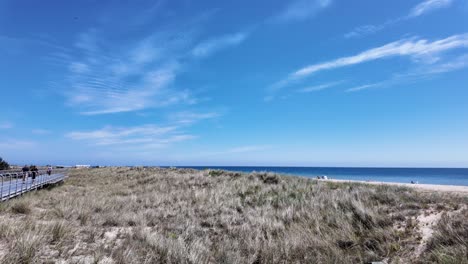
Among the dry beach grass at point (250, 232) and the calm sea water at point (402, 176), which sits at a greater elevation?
the dry beach grass at point (250, 232)

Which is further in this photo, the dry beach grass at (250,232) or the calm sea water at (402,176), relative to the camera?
the calm sea water at (402,176)

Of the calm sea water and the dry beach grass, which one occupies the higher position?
the dry beach grass

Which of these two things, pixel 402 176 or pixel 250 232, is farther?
pixel 402 176

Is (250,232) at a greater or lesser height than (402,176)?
greater

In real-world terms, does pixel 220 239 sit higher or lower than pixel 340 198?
lower

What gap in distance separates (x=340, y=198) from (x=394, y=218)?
10.3 ft

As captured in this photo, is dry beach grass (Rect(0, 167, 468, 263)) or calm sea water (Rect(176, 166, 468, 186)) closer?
dry beach grass (Rect(0, 167, 468, 263))

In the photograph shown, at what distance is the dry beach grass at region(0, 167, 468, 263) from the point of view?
21.4ft

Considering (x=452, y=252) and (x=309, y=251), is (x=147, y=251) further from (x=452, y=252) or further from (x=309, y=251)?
(x=452, y=252)

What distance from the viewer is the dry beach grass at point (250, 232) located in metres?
6.52

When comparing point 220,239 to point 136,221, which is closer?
point 220,239

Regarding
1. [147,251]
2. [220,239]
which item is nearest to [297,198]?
[220,239]

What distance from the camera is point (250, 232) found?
9.14m

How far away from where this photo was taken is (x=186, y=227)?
31.4ft
